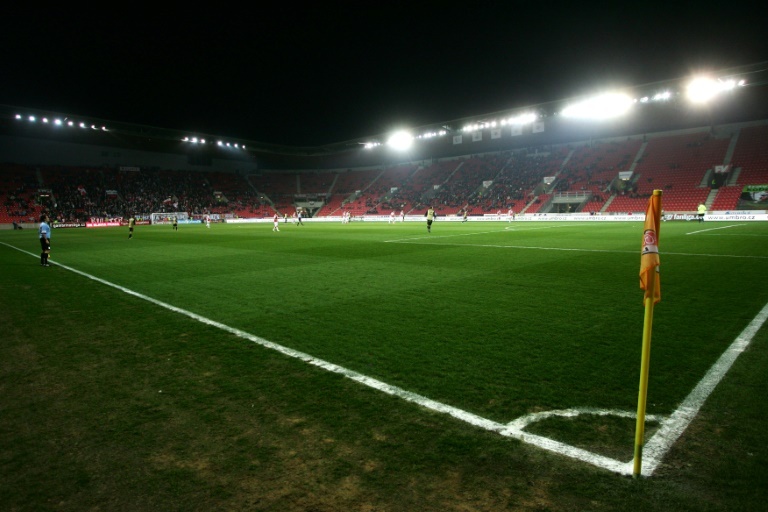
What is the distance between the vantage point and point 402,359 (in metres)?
4.83

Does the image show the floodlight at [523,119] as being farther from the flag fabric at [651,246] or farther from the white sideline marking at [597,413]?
the flag fabric at [651,246]

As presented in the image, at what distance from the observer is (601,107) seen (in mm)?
48594

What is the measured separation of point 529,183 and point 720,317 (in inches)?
2024

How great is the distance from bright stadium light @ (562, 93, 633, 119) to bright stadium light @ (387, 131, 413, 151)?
930 inches

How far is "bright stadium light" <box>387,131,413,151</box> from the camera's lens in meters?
65.4

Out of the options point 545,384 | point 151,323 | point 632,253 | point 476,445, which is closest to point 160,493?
point 476,445

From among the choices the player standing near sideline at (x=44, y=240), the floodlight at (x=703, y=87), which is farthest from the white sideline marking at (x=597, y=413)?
the floodlight at (x=703, y=87)

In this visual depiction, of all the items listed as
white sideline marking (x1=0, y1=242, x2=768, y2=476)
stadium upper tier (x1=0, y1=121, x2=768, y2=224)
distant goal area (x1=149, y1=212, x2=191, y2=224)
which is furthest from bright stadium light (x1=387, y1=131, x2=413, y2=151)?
white sideline marking (x1=0, y1=242, x2=768, y2=476)

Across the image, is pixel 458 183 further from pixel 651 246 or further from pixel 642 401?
pixel 642 401

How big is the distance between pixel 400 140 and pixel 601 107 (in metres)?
29.2

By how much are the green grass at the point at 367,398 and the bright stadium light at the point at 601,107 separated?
43.2 metres

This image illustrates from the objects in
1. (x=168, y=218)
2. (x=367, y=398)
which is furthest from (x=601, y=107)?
(x=168, y=218)

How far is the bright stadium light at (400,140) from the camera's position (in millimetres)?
65438

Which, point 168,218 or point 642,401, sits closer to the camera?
point 642,401
